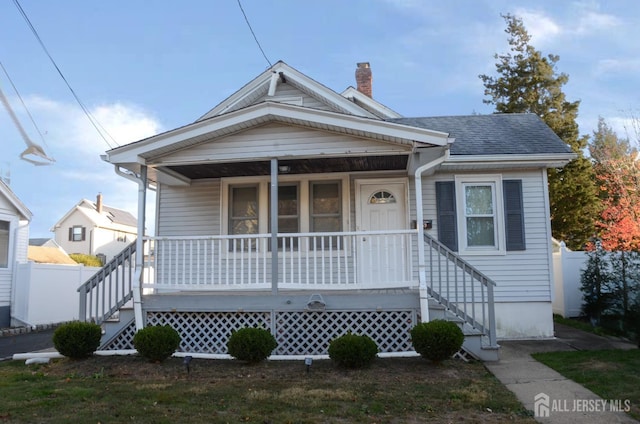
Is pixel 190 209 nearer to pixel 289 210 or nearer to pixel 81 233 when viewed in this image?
pixel 289 210

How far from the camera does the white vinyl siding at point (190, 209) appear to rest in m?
11.0

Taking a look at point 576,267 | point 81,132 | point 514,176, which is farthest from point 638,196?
point 81,132

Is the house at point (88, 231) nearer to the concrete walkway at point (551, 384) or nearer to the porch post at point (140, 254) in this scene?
the porch post at point (140, 254)

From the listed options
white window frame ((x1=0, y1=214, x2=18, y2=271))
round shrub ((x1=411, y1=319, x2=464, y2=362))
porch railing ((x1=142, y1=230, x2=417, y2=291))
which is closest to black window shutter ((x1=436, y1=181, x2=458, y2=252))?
porch railing ((x1=142, y1=230, x2=417, y2=291))

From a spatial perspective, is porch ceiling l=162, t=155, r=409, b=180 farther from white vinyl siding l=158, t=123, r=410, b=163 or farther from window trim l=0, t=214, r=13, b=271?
window trim l=0, t=214, r=13, b=271

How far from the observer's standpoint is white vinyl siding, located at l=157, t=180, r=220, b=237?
1099 cm

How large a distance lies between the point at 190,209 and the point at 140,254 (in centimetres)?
249

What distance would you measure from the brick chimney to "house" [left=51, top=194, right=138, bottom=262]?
99.8 ft

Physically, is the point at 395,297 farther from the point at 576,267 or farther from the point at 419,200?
the point at 576,267

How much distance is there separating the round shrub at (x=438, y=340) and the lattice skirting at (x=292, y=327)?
34.8 inches

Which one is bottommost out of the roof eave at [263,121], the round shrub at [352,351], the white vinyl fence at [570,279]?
the round shrub at [352,351]

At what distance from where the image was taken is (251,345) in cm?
752

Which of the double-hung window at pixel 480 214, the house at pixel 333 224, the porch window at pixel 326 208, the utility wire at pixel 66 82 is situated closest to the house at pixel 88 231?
the utility wire at pixel 66 82

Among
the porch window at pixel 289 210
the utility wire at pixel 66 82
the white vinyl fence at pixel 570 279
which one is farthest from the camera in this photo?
the white vinyl fence at pixel 570 279
